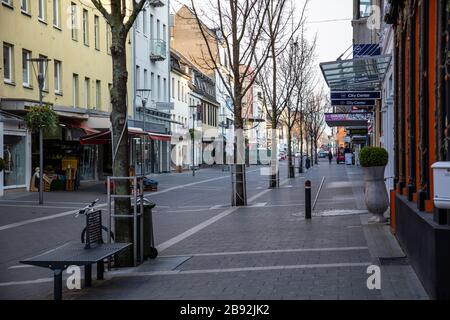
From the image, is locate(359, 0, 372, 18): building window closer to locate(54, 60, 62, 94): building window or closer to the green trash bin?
locate(54, 60, 62, 94): building window

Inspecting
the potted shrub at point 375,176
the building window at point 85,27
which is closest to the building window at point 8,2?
the building window at point 85,27

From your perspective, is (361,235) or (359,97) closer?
(361,235)

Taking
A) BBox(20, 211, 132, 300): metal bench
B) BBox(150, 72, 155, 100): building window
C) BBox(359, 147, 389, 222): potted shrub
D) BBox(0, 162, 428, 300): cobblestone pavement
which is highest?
BBox(150, 72, 155, 100): building window

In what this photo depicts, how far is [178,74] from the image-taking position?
59.1 metres

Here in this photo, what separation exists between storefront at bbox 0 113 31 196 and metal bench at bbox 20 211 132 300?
17.7m

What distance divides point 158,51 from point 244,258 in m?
41.2

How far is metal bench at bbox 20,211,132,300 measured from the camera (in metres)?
7.37

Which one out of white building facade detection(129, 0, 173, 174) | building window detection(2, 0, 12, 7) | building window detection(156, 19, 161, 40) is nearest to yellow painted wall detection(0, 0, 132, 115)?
building window detection(2, 0, 12, 7)

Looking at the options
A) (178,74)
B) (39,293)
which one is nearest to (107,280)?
(39,293)

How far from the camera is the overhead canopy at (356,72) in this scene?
17087 millimetres

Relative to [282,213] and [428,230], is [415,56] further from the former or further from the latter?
[282,213]

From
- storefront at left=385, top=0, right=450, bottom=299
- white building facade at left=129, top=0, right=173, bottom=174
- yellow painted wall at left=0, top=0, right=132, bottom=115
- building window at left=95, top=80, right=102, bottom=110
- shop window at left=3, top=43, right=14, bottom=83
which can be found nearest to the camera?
storefront at left=385, top=0, right=450, bottom=299

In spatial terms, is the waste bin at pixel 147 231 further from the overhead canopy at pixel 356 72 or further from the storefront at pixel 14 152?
the storefront at pixel 14 152
